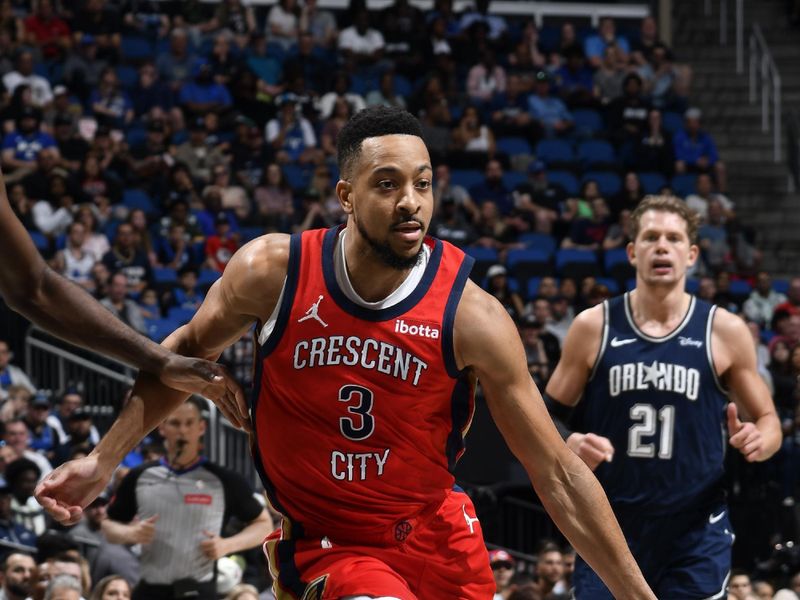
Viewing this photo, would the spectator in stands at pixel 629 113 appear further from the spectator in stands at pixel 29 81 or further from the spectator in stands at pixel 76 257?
the spectator in stands at pixel 76 257

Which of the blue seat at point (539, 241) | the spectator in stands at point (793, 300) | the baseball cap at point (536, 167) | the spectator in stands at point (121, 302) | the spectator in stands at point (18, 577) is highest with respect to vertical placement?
the baseball cap at point (536, 167)

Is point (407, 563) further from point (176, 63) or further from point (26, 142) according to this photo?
point (176, 63)

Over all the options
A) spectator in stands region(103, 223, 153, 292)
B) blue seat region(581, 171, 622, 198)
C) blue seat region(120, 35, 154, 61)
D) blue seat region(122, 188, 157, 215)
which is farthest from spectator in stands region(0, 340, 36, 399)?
blue seat region(581, 171, 622, 198)

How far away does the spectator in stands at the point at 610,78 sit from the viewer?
65.2 feet

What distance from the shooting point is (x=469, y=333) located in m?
4.29

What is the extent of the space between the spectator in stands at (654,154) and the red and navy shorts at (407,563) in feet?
47.6

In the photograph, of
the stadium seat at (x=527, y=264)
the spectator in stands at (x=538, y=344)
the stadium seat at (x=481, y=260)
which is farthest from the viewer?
the stadium seat at (x=527, y=264)

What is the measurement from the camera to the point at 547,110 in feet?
62.9

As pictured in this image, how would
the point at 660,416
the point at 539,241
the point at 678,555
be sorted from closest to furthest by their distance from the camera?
1. the point at 678,555
2. the point at 660,416
3. the point at 539,241

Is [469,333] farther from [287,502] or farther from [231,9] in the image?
[231,9]

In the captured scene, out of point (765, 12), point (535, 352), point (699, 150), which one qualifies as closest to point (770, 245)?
point (699, 150)

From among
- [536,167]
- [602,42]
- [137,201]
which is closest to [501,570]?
[137,201]

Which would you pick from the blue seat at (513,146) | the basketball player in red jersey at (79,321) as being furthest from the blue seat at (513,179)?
the basketball player in red jersey at (79,321)

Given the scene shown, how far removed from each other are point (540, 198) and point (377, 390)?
13330 mm
